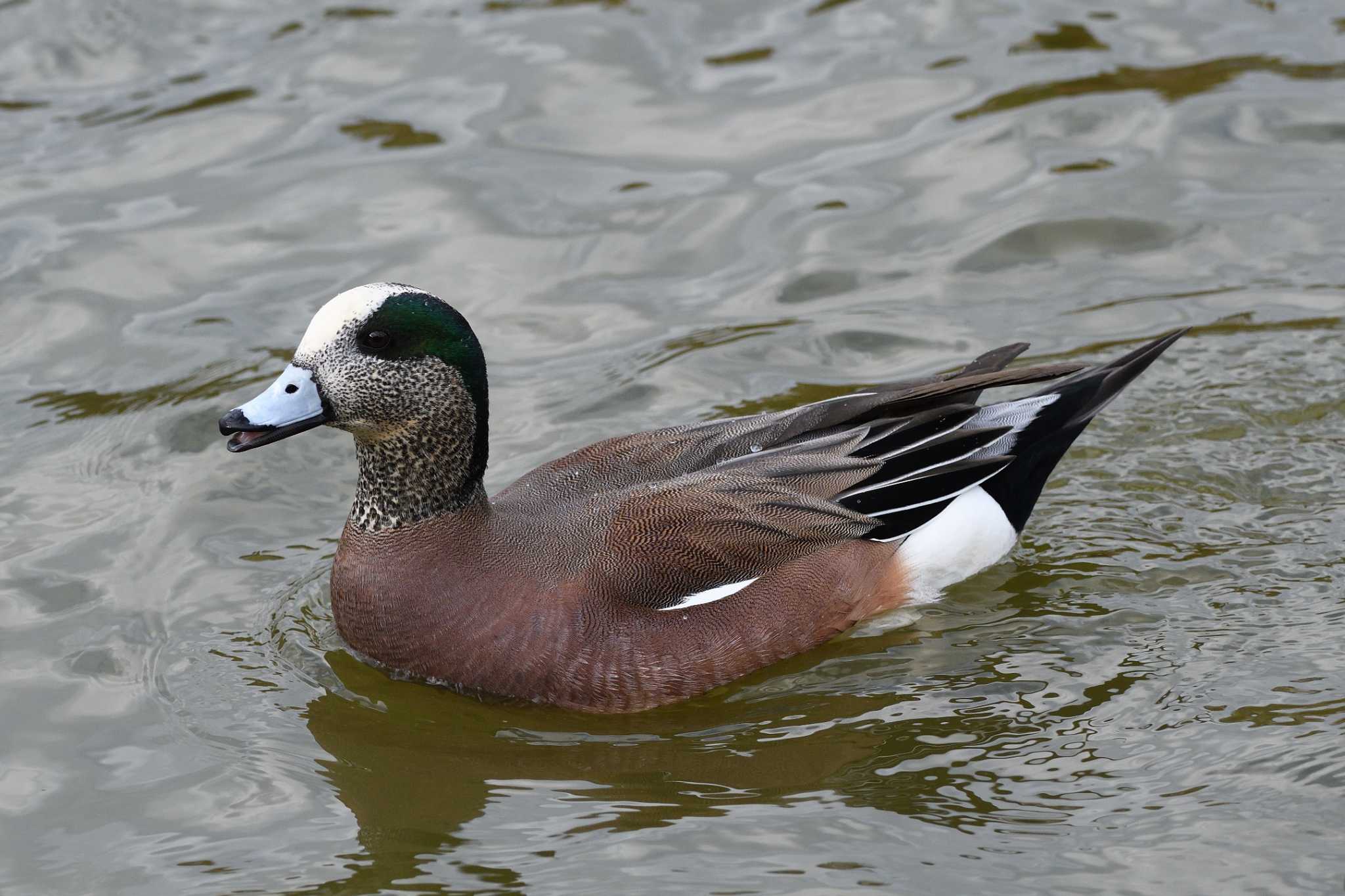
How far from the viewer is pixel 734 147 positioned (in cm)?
949

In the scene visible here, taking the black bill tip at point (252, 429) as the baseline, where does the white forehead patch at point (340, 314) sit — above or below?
above

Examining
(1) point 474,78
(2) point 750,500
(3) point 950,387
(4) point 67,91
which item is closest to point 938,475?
(3) point 950,387

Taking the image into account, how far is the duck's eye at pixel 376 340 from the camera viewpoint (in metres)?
5.70

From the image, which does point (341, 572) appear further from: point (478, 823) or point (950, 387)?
point (950, 387)

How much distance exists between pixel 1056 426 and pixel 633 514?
5.30 ft

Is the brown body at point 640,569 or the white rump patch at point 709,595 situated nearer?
the brown body at point 640,569

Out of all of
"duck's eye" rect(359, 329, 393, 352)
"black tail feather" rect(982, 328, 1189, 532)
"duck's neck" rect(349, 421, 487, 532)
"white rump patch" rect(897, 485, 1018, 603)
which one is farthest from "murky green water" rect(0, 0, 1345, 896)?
"duck's eye" rect(359, 329, 393, 352)

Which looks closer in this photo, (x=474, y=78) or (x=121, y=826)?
(x=121, y=826)

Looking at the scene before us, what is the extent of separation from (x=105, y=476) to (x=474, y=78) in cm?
386

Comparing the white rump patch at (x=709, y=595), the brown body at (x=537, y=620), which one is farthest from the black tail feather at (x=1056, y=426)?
the white rump patch at (x=709, y=595)

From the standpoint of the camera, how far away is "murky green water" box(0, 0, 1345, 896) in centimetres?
517

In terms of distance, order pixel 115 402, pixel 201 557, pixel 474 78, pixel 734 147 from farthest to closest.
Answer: pixel 474 78
pixel 734 147
pixel 115 402
pixel 201 557

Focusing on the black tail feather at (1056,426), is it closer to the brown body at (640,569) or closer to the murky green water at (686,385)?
the brown body at (640,569)

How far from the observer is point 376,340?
5.71 metres
